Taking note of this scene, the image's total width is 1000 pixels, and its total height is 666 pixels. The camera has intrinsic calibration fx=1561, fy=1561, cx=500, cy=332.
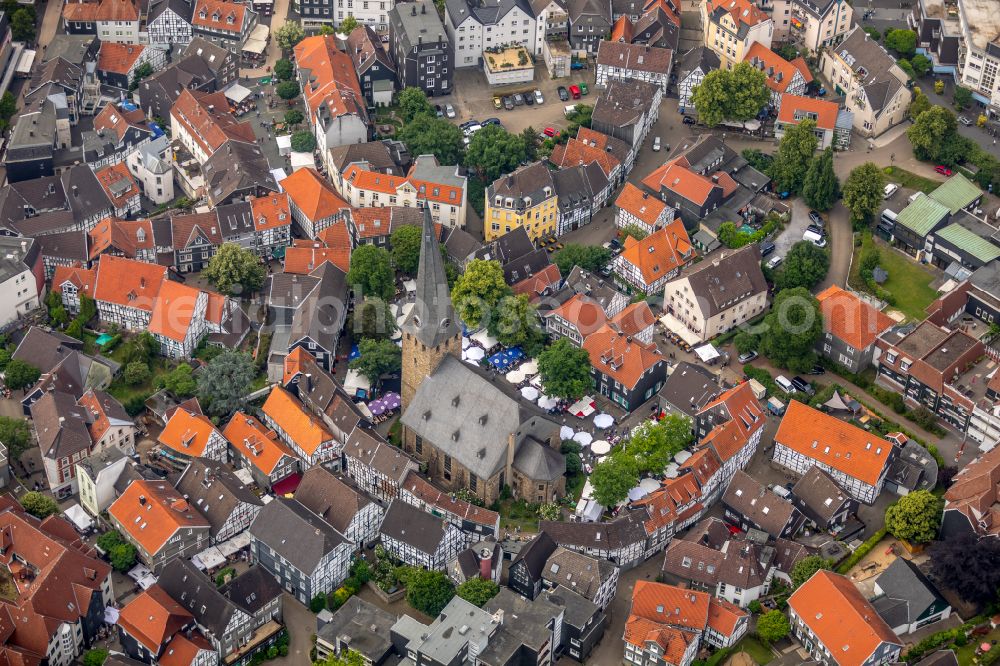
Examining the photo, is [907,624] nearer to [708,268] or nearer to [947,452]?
[947,452]

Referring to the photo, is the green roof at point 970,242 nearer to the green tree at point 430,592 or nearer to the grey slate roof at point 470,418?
the grey slate roof at point 470,418

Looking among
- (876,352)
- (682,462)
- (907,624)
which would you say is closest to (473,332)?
(682,462)

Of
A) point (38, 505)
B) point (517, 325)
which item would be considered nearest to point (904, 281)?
point (517, 325)

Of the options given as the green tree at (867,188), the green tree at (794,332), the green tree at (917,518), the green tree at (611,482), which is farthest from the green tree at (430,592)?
the green tree at (867,188)

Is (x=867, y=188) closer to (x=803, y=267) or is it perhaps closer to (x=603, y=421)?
(x=803, y=267)

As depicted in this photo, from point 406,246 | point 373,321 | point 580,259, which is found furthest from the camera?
point 580,259
